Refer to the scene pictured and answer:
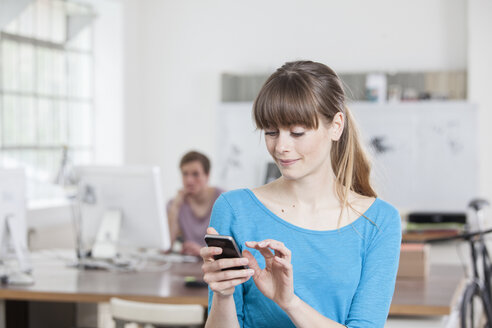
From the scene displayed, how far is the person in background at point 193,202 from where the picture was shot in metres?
4.43

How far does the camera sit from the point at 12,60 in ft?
19.7

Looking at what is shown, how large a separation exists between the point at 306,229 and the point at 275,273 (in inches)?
6.4

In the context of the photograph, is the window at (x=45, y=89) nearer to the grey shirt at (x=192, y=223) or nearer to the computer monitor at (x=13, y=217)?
the grey shirt at (x=192, y=223)

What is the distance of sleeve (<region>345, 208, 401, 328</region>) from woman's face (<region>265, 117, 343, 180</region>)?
0.72 ft

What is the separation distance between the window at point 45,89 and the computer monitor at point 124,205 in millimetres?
2104

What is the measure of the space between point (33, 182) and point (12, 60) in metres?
1.13

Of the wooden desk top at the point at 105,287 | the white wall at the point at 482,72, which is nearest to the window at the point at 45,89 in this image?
the wooden desk top at the point at 105,287

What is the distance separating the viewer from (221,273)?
132 centimetres

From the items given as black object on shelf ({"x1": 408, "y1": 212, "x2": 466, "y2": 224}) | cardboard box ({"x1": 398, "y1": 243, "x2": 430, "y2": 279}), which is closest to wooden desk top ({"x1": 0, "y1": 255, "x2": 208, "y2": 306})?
cardboard box ({"x1": 398, "y1": 243, "x2": 430, "y2": 279})

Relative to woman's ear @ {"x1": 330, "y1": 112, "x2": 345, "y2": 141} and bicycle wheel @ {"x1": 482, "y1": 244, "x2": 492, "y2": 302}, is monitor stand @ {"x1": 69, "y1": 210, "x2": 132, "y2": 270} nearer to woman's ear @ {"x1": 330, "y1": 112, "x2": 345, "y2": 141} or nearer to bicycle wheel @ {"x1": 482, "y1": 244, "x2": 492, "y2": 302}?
bicycle wheel @ {"x1": 482, "y1": 244, "x2": 492, "y2": 302}

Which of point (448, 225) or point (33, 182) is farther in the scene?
point (33, 182)

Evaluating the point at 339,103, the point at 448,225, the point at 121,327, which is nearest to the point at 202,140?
the point at 448,225

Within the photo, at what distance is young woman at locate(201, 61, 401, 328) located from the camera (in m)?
1.41

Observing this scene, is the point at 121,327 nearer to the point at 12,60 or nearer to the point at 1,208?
the point at 1,208
